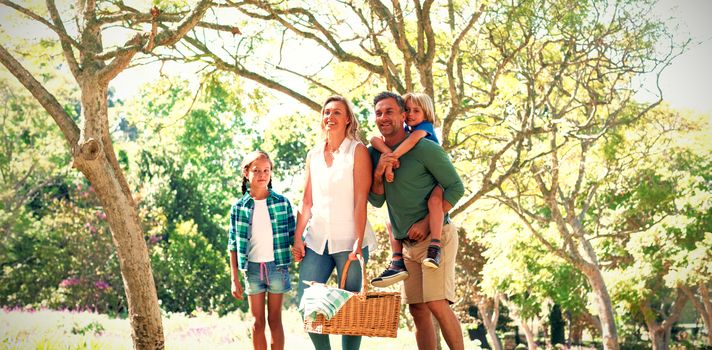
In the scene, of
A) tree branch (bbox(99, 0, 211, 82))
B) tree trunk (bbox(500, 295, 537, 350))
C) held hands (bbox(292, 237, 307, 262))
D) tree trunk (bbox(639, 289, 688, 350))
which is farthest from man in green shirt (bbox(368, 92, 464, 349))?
tree trunk (bbox(639, 289, 688, 350))

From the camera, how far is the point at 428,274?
4871 millimetres

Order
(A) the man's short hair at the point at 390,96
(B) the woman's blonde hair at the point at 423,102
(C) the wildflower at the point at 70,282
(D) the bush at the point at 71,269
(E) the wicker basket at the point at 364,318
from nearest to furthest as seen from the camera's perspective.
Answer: (E) the wicker basket at the point at 364,318, (A) the man's short hair at the point at 390,96, (B) the woman's blonde hair at the point at 423,102, (C) the wildflower at the point at 70,282, (D) the bush at the point at 71,269

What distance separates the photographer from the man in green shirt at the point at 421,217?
16.0 feet

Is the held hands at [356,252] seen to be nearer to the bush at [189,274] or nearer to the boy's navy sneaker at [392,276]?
the boy's navy sneaker at [392,276]

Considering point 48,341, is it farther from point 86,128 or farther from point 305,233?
point 305,233

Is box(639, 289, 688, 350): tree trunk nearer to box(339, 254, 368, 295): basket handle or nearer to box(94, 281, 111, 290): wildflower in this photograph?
box(94, 281, 111, 290): wildflower

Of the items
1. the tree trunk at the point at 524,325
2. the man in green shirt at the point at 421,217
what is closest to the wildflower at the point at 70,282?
the tree trunk at the point at 524,325

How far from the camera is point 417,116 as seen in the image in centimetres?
523

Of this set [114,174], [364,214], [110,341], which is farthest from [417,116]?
[110,341]

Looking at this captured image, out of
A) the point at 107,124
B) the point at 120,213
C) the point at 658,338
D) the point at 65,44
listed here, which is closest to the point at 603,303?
the point at 658,338

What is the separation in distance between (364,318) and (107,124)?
11.8ft

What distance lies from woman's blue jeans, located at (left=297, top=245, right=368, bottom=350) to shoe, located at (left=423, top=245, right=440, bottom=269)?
0.42 metres

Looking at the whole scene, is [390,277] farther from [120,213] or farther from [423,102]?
[120,213]

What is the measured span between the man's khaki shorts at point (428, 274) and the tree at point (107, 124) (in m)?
3.01
